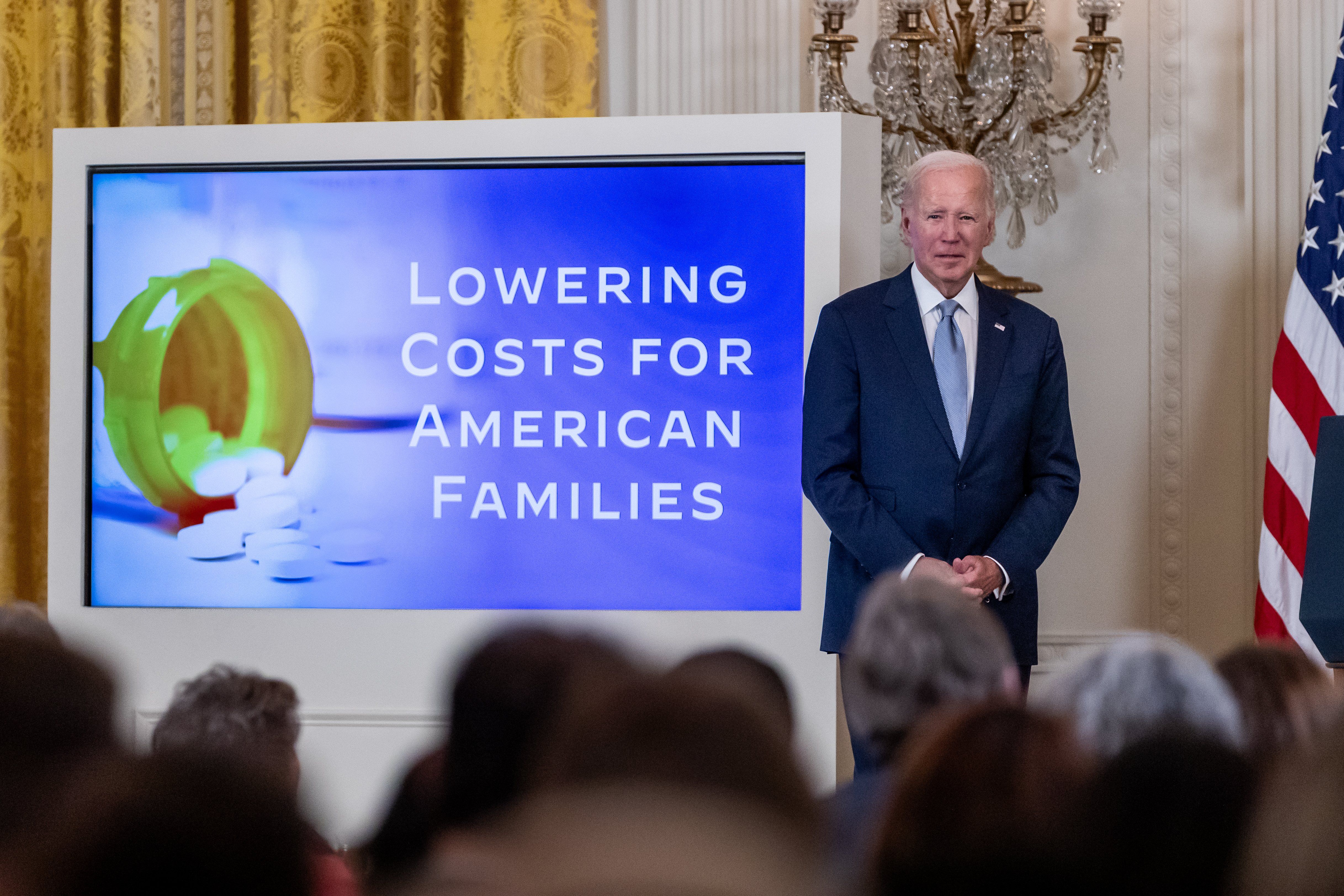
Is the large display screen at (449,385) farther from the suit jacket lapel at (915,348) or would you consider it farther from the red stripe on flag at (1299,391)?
the red stripe on flag at (1299,391)

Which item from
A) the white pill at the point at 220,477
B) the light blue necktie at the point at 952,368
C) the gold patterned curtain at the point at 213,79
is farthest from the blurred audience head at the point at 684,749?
the gold patterned curtain at the point at 213,79

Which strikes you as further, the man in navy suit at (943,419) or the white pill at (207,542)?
the white pill at (207,542)

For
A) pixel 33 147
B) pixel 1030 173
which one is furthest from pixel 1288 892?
pixel 33 147

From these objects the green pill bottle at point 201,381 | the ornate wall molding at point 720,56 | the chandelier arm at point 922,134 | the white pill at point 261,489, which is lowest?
the white pill at point 261,489

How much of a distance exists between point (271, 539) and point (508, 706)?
6.92 ft

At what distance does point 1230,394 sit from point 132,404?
2.85 m

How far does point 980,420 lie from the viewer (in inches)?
102

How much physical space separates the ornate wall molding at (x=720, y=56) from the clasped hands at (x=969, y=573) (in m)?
1.84

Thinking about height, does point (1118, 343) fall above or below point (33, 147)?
below

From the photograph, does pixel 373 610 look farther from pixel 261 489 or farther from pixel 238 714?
pixel 238 714

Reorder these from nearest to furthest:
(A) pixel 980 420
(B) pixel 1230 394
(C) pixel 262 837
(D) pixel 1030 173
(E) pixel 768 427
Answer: (C) pixel 262 837
(A) pixel 980 420
(E) pixel 768 427
(D) pixel 1030 173
(B) pixel 1230 394

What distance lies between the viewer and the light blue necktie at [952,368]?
2613 millimetres

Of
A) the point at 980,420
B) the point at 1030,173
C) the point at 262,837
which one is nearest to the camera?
the point at 262,837

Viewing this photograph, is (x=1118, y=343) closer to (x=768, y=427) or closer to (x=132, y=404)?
(x=768, y=427)
